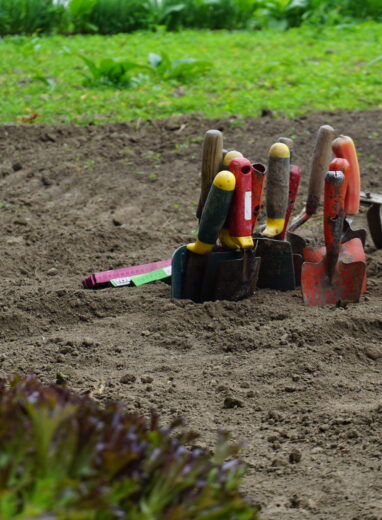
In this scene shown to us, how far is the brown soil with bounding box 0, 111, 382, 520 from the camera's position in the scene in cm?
260

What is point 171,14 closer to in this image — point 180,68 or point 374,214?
point 180,68

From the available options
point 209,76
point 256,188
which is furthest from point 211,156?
point 209,76

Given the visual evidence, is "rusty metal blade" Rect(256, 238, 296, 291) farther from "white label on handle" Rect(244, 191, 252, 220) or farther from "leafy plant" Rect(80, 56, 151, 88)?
"leafy plant" Rect(80, 56, 151, 88)

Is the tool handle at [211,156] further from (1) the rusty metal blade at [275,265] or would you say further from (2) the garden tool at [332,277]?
(2) the garden tool at [332,277]

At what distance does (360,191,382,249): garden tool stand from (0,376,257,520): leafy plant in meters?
3.07

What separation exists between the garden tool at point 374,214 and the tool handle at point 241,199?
3.52 ft

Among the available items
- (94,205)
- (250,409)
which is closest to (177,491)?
(250,409)

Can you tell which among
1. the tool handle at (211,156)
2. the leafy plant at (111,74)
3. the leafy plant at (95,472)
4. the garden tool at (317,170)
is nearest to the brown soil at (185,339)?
the garden tool at (317,170)

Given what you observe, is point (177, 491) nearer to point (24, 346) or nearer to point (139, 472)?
point (139, 472)

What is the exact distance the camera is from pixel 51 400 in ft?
4.79

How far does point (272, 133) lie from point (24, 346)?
11.9 ft

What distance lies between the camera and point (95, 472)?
132cm

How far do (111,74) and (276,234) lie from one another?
4.55 m

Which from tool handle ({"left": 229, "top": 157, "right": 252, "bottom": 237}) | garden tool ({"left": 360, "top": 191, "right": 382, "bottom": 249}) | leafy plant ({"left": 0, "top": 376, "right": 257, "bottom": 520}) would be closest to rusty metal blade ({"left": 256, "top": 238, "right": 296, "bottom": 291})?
tool handle ({"left": 229, "top": 157, "right": 252, "bottom": 237})
